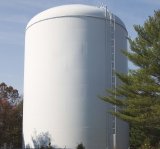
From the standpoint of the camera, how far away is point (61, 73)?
101ft

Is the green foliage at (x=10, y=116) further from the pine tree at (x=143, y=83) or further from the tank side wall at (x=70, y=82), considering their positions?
the pine tree at (x=143, y=83)

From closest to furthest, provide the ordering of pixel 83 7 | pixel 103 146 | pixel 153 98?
pixel 153 98
pixel 103 146
pixel 83 7

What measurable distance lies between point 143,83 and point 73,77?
546 centimetres

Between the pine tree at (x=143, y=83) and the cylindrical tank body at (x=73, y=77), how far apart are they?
1966 mm

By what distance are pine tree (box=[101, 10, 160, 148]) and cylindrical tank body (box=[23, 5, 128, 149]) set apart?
6.45 feet

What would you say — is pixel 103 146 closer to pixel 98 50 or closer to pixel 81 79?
pixel 81 79

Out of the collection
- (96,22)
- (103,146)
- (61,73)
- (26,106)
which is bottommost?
(103,146)

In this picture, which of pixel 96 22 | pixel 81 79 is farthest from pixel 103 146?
pixel 96 22

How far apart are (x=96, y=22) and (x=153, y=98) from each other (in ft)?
26.1

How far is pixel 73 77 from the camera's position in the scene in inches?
1198

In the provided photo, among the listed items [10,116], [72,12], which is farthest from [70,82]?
Result: [10,116]

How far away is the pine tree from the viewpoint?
26500 mm

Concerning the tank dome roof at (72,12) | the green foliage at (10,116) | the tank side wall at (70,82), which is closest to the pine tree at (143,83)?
the tank side wall at (70,82)

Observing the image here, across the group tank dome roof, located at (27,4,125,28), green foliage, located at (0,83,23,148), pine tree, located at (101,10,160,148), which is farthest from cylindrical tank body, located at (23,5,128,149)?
green foliage, located at (0,83,23,148)
